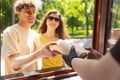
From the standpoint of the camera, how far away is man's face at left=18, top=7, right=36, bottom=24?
1290mm

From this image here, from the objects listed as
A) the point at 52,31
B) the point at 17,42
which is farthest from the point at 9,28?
the point at 52,31

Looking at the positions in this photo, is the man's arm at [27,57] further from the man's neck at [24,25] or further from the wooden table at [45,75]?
the man's neck at [24,25]

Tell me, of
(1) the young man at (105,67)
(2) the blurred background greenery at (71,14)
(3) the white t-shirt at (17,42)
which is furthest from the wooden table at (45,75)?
(1) the young man at (105,67)

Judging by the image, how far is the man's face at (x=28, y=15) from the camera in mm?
1290

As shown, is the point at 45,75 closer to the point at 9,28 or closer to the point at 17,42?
the point at 17,42

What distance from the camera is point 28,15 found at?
1320mm

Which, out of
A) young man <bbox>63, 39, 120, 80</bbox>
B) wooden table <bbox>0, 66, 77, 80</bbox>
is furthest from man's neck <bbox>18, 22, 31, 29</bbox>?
young man <bbox>63, 39, 120, 80</bbox>

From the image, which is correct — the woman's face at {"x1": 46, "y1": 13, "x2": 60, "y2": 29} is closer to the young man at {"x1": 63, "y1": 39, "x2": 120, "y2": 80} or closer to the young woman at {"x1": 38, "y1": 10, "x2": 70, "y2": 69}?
the young woman at {"x1": 38, "y1": 10, "x2": 70, "y2": 69}

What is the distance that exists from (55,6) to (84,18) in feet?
0.89

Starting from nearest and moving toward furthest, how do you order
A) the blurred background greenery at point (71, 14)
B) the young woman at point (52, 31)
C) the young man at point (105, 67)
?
the young man at point (105, 67) < the blurred background greenery at point (71, 14) < the young woman at point (52, 31)

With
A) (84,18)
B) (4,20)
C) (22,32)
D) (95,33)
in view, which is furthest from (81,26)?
(4,20)

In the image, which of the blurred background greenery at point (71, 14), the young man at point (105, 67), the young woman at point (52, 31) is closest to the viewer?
the young man at point (105, 67)

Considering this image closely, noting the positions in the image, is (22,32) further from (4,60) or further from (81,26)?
(81,26)

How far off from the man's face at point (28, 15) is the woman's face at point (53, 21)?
0.11 m
